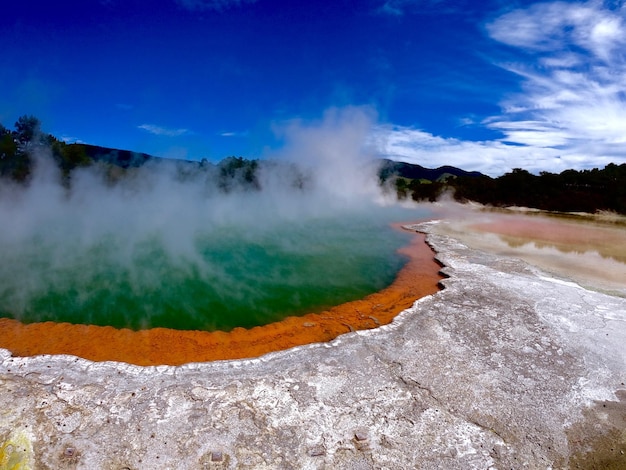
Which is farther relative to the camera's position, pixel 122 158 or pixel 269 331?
pixel 122 158

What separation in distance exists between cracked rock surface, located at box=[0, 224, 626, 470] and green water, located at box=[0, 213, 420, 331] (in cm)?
152

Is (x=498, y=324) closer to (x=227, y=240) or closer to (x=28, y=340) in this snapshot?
(x=28, y=340)

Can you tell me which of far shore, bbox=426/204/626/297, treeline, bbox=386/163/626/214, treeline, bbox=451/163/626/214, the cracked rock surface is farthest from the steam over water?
treeline, bbox=451/163/626/214

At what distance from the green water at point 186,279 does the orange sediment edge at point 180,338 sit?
28cm

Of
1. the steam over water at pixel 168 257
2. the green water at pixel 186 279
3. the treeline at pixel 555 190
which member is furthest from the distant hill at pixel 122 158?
the treeline at pixel 555 190

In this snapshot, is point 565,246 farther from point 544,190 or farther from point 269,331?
point 544,190

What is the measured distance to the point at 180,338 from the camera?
487 centimetres

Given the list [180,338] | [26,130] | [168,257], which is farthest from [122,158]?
[180,338]

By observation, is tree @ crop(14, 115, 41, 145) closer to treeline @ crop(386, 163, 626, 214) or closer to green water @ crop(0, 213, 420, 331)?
green water @ crop(0, 213, 420, 331)

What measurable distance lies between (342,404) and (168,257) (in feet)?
21.4

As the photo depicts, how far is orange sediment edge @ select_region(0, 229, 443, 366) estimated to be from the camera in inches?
171

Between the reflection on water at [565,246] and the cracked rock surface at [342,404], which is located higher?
the reflection on water at [565,246]

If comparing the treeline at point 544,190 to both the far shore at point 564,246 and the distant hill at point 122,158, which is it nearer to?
the far shore at point 564,246

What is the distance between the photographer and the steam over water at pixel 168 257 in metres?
5.83
